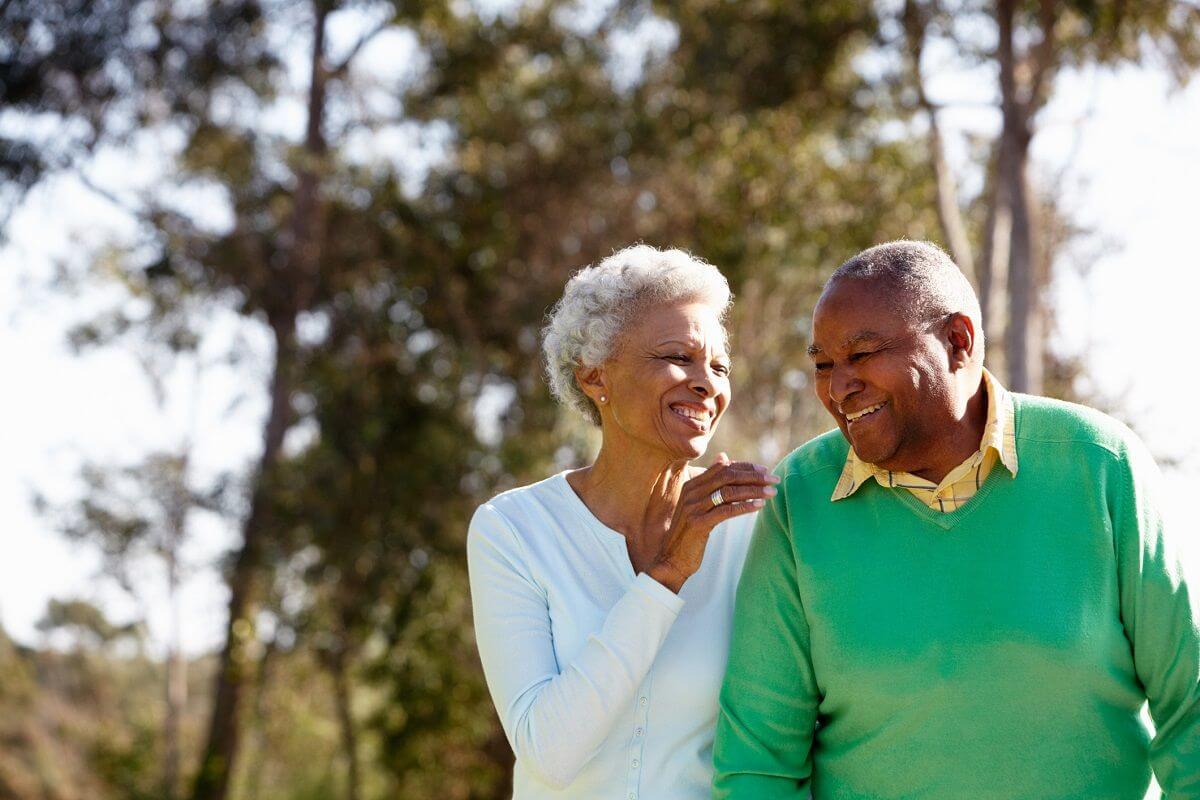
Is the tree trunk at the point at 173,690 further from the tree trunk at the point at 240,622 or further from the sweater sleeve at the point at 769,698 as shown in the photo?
the sweater sleeve at the point at 769,698

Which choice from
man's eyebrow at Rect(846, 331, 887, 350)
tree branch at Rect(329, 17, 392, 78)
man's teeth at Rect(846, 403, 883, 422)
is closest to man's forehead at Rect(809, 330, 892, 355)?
man's eyebrow at Rect(846, 331, 887, 350)

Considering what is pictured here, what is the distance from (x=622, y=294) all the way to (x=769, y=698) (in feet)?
3.12

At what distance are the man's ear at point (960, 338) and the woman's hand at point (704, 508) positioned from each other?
406 mm

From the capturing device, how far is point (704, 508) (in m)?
2.62

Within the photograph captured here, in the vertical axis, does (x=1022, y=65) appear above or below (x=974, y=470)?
above

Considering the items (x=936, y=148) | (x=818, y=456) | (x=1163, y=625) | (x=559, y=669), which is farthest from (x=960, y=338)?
(x=936, y=148)

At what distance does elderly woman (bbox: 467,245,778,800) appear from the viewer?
2.59 meters

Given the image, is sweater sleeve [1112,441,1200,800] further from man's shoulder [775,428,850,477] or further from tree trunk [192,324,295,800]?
tree trunk [192,324,295,800]

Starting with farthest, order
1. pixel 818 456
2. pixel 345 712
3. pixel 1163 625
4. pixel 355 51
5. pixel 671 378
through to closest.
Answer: pixel 355 51
pixel 345 712
pixel 671 378
pixel 818 456
pixel 1163 625

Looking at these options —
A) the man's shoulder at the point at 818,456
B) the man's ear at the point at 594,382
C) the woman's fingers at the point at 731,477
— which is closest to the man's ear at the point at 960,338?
the man's shoulder at the point at 818,456

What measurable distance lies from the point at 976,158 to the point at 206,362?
29.3 feet

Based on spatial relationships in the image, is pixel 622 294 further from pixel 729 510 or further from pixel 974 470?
pixel 974 470

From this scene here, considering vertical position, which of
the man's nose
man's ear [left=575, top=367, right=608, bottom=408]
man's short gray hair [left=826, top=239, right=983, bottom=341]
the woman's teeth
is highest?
man's short gray hair [left=826, top=239, right=983, bottom=341]

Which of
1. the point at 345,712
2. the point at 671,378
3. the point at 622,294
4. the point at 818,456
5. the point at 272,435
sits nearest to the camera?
the point at 818,456
